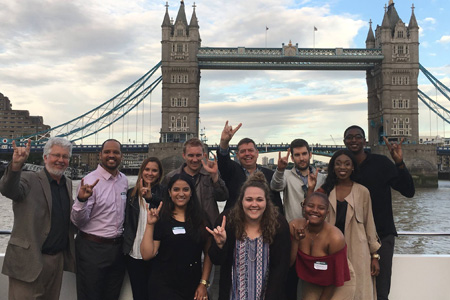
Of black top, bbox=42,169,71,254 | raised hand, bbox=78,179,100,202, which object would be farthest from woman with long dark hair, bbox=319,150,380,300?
black top, bbox=42,169,71,254

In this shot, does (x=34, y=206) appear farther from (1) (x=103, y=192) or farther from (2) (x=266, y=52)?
(2) (x=266, y=52)

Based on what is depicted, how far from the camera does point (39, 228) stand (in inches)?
98.9

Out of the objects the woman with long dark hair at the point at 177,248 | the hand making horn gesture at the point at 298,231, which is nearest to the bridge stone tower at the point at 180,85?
the woman with long dark hair at the point at 177,248

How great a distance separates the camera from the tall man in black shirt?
9.14 feet

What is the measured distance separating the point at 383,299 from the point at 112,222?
1.83 m

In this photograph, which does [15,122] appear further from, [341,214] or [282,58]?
[341,214]

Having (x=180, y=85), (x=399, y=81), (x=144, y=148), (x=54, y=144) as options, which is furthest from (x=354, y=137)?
(x=399, y=81)

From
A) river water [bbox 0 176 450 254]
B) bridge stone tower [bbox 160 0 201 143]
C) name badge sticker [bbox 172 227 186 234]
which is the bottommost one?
river water [bbox 0 176 450 254]

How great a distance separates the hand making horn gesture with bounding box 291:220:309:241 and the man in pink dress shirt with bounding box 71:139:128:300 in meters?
1.11

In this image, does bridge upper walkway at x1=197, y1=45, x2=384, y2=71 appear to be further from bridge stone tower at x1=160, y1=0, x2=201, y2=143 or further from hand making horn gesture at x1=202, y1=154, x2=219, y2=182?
hand making horn gesture at x1=202, y1=154, x2=219, y2=182

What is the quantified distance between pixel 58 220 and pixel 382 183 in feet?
6.95

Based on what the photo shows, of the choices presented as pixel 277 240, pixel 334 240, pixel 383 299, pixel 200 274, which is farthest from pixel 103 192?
pixel 383 299

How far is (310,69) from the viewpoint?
134ft

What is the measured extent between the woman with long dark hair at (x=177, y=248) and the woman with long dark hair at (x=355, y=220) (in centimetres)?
85
